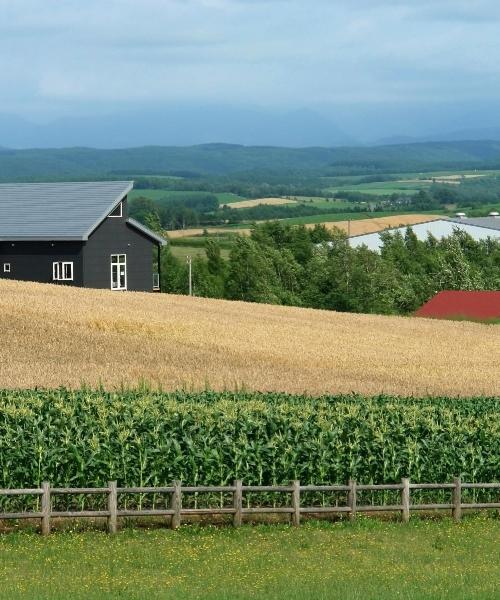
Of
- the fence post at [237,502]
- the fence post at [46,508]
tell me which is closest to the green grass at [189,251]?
the fence post at [237,502]

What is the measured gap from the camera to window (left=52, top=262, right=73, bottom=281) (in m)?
75.4

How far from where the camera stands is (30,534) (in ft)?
82.0

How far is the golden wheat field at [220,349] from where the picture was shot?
133 ft

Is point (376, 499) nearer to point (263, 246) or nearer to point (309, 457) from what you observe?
point (309, 457)

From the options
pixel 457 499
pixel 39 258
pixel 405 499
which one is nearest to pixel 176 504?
pixel 405 499

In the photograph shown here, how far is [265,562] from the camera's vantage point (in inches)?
891

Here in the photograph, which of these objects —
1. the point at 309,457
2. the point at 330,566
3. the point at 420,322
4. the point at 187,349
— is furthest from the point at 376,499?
the point at 420,322

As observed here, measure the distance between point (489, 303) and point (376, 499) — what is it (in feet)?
165

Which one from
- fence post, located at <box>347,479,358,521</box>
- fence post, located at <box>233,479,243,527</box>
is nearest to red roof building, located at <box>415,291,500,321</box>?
fence post, located at <box>347,479,358,521</box>

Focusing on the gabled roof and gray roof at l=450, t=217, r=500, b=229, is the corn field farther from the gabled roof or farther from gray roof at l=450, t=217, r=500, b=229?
gray roof at l=450, t=217, r=500, b=229

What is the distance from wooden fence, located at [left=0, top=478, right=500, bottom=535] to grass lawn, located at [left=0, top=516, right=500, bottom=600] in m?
0.32

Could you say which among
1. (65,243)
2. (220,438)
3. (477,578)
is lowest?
(477,578)

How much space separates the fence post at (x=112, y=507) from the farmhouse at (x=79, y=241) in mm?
49668

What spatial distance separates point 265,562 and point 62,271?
179 feet
